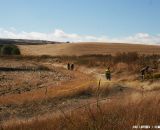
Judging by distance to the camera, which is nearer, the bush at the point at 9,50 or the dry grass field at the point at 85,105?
the dry grass field at the point at 85,105

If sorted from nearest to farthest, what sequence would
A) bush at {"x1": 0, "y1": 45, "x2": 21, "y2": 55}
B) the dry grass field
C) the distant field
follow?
the dry grass field → the distant field → bush at {"x1": 0, "y1": 45, "x2": 21, "y2": 55}

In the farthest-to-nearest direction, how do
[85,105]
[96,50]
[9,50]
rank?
[9,50] → [96,50] → [85,105]

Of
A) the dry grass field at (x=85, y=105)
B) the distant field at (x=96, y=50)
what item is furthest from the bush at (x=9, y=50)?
the dry grass field at (x=85, y=105)

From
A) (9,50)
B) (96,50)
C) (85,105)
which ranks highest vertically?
(85,105)

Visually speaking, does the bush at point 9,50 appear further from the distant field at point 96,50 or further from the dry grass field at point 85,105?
the dry grass field at point 85,105

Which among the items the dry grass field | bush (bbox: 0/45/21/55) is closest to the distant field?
bush (bbox: 0/45/21/55)

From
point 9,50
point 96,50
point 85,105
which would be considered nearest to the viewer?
point 85,105

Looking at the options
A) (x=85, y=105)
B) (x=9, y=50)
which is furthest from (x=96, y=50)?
→ (x=85, y=105)

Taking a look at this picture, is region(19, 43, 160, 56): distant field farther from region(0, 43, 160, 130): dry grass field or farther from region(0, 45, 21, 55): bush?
region(0, 43, 160, 130): dry grass field

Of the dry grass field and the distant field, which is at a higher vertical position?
Answer: the dry grass field

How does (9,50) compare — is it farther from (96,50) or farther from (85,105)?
(85,105)

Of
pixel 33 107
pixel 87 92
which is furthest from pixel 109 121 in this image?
pixel 87 92

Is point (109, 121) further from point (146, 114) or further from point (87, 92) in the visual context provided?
point (87, 92)

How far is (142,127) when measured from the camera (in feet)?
16.7
